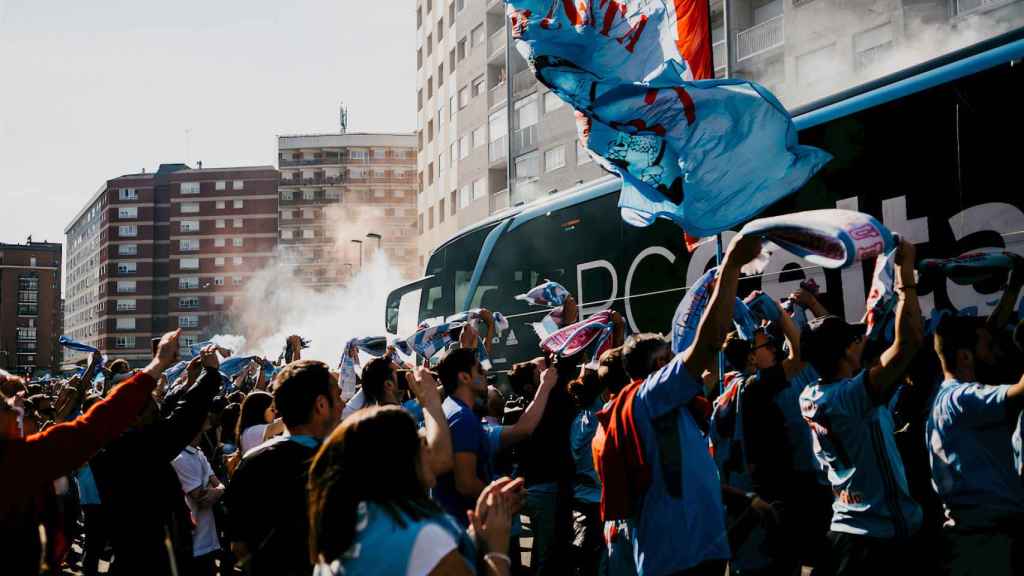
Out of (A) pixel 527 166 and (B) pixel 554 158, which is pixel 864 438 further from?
(A) pixel 527 166

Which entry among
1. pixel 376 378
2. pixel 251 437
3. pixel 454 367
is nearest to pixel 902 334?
pixel 454 367

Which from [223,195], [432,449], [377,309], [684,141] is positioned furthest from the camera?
[223,195]

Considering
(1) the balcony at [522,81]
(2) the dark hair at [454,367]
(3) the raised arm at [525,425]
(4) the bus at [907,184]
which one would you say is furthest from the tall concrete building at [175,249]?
(2) the dark hair at [454,367]

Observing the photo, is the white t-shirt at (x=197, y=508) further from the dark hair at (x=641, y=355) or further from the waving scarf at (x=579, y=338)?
the dark hair at (x=641, y=355)

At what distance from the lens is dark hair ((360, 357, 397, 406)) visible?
5.78 m

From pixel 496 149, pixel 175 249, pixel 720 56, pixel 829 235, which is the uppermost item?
pixel 175 249

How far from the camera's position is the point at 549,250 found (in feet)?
38.6

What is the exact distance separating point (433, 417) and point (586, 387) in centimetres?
234

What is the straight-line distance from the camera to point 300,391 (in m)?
3.67

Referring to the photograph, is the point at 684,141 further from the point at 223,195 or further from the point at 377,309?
the point at 223,195

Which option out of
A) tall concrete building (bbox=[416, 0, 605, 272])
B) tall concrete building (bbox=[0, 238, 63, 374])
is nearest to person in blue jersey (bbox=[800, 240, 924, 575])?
tall concrete building (bbox=[416, 0, 605, 272])

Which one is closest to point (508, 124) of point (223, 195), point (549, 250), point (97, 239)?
point (549, 250)

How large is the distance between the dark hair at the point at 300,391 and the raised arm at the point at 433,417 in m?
0.35

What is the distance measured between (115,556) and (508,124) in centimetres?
3507
